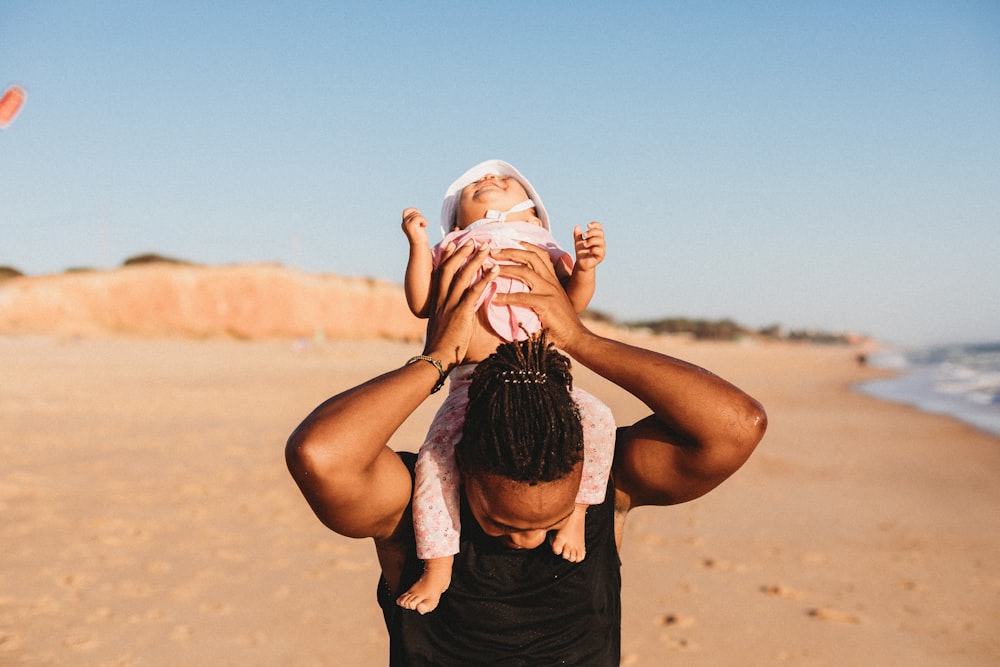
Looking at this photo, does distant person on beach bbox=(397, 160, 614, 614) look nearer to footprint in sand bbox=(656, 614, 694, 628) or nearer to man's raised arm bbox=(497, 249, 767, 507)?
man's raised arm bbox=(497, 249, 767, 507)

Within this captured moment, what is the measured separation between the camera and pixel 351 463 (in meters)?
1.50

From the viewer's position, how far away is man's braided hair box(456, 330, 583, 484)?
4.99 feet

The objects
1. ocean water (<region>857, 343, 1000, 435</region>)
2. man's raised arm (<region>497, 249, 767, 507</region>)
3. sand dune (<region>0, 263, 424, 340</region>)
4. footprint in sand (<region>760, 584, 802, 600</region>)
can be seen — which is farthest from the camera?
sand dune (<region>0, 263, 424, 340</region>)

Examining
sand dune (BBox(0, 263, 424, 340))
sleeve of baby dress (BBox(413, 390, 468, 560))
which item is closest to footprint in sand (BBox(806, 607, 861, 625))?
sleeve of baby dress (BBox(413, 390, 468, 560))

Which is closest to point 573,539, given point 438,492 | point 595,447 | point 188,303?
point 595,447

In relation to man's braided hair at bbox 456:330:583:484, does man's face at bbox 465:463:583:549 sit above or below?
below

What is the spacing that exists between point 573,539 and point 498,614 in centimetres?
26

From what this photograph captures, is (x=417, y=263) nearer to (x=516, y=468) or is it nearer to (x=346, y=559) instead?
(x=516, y=468)

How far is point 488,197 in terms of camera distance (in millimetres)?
2537

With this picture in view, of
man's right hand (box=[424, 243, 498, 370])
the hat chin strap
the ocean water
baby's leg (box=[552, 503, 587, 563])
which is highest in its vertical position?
the hat chin strap

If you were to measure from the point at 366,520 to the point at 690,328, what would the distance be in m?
98.4

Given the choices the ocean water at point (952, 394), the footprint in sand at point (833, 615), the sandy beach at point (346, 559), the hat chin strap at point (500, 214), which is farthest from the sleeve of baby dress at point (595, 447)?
the ocean water at point (952, 394)

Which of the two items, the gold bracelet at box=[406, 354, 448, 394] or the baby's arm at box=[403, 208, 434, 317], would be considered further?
the baby's arm at box=[403, 208, 434, 317]

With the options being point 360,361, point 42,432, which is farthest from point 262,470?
point 360,361
